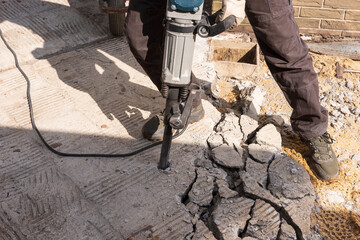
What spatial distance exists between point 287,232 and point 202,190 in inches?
20.9

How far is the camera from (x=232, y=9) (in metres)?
2.20

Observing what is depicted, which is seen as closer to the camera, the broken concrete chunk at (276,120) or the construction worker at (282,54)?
the construction worker at (282,54)

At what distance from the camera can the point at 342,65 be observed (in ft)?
13.0

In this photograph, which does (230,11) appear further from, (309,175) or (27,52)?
(27,52)

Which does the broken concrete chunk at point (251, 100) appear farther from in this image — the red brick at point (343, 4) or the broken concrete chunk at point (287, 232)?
the red brick at point (343, 4)

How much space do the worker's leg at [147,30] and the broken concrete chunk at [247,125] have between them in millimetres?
728

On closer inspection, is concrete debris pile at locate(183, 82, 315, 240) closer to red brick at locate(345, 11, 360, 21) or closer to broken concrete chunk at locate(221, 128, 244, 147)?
broken concrete chunk at locate(221, 128, 244, 147)

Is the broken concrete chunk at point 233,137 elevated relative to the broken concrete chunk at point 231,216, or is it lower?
elevated

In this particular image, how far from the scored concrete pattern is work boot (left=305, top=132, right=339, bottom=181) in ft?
2.34

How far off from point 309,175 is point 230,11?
3.99 feet

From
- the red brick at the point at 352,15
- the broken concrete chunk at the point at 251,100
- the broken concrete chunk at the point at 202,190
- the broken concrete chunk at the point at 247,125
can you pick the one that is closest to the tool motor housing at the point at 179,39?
the broken concrete chunk at the point at 202,190

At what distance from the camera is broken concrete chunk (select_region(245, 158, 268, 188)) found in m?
2.64

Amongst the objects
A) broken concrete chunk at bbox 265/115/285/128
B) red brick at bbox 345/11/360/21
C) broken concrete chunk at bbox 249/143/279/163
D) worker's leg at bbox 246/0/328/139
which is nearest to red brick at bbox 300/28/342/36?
red brick at bbox 345/11/360/21

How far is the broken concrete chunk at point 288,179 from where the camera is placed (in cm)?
256
